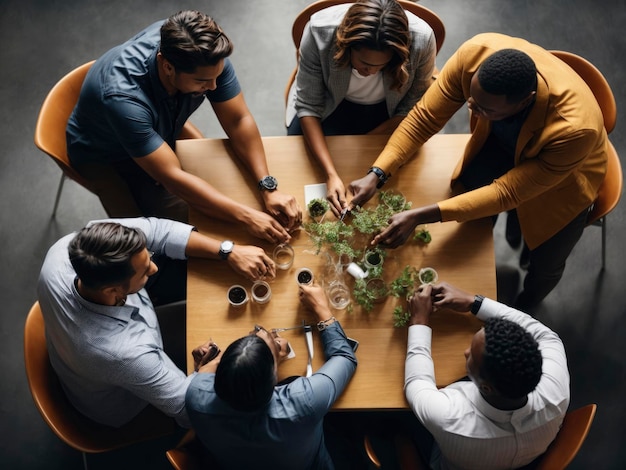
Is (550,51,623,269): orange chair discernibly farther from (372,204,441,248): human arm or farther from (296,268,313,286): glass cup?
(296,268,313,286): glass cup

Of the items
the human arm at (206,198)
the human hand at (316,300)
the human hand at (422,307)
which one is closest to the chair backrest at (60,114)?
the human arm at (206,198)

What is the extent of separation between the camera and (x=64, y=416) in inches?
81.4

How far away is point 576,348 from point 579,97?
1.84 meters

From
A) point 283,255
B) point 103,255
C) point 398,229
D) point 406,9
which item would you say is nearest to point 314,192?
point 283,255

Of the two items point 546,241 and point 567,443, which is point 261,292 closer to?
point 567,443

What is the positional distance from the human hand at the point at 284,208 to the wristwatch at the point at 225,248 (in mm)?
248

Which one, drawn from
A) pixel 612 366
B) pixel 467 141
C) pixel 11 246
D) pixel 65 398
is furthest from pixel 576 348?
pixel 11 246

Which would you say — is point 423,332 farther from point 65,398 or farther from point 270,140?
point 65,398

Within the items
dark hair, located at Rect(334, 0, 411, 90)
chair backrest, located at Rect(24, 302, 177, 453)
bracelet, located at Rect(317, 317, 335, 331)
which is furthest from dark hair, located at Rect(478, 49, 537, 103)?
chair backrest, located at Rect(24, 302, 177, 453)

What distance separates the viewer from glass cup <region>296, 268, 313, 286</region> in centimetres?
220

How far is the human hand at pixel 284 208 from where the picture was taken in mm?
2264

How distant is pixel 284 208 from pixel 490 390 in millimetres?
1111

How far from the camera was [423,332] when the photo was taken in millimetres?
2061

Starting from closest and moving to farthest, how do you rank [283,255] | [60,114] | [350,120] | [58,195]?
[283,255] → [60,114] → [350,120] → [58,195]
